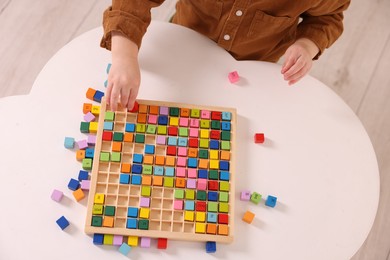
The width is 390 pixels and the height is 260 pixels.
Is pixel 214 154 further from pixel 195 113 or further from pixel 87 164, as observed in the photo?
pixel 87 164

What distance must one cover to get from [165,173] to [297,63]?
0.33 metres

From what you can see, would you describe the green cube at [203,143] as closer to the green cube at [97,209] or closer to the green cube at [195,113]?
the green cube at [195,113]

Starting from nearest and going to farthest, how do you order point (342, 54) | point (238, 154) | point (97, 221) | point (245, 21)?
point (97, 221) < point (238, 154) < point (245, 21) < point (342, 54)

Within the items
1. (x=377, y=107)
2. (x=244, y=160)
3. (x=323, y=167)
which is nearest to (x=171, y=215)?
(x=244, y=160)

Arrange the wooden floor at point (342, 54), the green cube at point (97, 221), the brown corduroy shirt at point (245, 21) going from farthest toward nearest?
1. the wooden floor at point (342, 54)
2. the brown corduroy shirt at point (245, 21)
3. the green cube at point (97, 221)

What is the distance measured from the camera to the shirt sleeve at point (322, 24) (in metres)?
0.90

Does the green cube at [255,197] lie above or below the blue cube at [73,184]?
above

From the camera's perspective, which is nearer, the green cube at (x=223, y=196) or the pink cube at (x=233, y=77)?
the green cube at (x=223, y=196)

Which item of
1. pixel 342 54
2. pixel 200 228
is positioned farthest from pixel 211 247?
pixel 342 54

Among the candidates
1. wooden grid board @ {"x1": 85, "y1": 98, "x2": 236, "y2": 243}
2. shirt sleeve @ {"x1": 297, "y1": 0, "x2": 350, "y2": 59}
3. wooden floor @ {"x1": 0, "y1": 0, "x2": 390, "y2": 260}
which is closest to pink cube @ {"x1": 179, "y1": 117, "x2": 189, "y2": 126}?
wooden grid board @ {"x1": 85, "y1": 98, "x2": 236, "y2": 243}

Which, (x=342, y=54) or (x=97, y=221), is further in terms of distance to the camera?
(x=342, y=54)

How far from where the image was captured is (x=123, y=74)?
77cm

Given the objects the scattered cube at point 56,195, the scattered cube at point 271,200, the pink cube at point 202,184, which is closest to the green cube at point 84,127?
the scattered cube at point 56,195

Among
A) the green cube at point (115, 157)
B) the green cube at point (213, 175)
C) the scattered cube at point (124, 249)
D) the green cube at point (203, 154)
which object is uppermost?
the green cube at point (203, 154)
